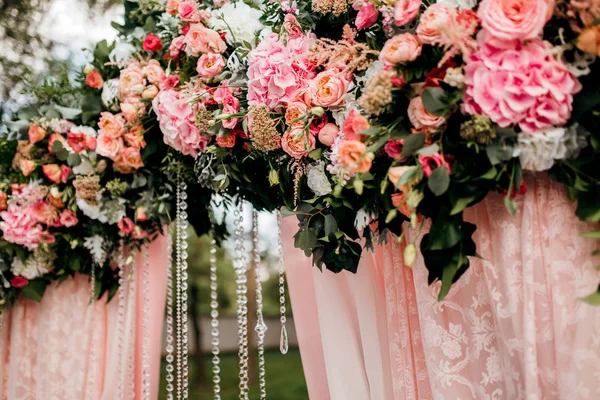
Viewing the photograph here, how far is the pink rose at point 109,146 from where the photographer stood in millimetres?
2035

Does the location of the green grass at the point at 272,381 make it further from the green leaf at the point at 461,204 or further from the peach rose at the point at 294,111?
the green leaf at the point at 461,204

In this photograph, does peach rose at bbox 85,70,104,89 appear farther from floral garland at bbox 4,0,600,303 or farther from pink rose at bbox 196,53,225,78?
pink rose at bbox 196,53,225,78

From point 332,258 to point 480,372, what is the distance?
0.47 m

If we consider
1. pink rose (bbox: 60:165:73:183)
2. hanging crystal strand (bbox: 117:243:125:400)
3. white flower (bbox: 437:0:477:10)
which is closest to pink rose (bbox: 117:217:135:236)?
hanging crystal strand (bbox: 117:243:125:400)

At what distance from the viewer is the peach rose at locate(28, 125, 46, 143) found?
2170 mm

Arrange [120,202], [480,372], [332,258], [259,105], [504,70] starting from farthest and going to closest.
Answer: [120,202], [259,105], [332,258], [480,372], [504,70]

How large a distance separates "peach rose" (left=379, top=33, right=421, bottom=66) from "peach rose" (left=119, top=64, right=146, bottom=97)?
1067mm

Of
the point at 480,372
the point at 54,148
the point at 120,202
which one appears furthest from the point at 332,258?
the point at 54,148

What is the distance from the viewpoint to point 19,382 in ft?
7.83

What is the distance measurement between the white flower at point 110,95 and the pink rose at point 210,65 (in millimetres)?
517

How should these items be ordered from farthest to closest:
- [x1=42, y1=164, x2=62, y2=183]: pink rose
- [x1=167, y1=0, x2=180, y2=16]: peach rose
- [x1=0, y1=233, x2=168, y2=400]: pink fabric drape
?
[x1=0, y1=233, x2=168, y2=400]: pink fabric drape → [x1=42, y1=164, x2=62, y2=183]: pink rose → [x1=167, y1=0, x2=180, y2=16]: peach rose

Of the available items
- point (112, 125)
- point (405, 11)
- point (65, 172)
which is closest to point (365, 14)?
point (405, 11)

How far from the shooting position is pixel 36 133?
7.11 ft

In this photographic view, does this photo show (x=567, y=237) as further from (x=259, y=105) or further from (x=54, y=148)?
(x=54, y=148)
